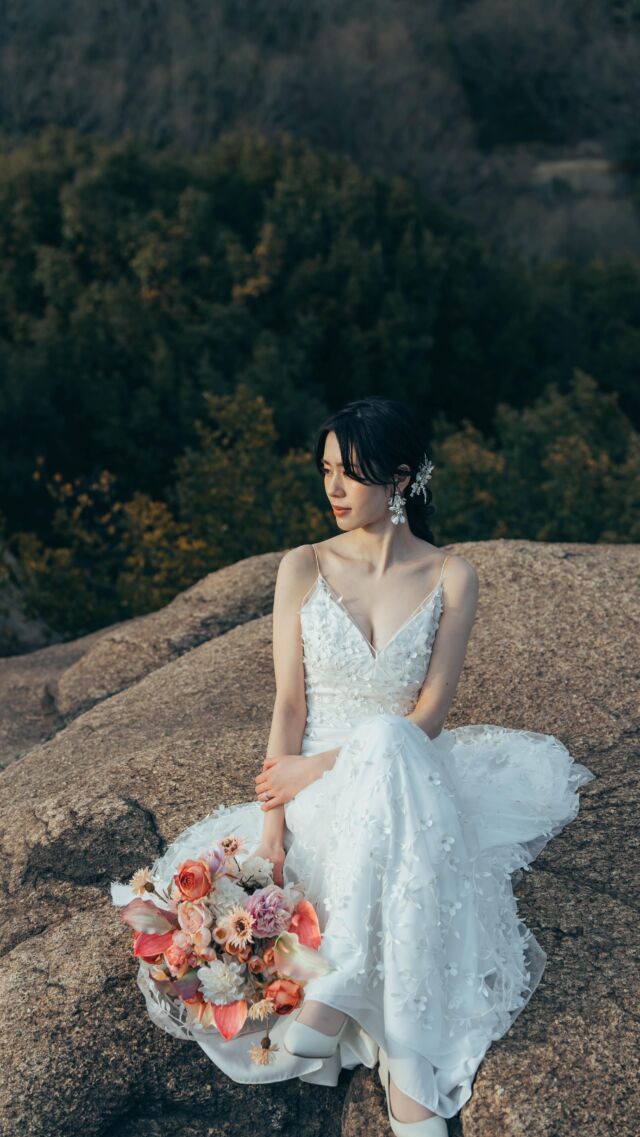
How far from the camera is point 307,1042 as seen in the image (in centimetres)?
313

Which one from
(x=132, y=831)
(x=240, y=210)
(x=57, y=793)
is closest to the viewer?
(x=132, y=831)

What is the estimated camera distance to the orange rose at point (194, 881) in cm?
331

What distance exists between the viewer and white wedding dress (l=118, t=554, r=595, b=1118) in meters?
3.15

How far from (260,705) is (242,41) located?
2060cm

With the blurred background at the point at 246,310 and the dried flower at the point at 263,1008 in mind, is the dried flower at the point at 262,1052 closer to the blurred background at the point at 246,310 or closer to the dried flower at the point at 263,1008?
the dried flower at the point at 263,1008

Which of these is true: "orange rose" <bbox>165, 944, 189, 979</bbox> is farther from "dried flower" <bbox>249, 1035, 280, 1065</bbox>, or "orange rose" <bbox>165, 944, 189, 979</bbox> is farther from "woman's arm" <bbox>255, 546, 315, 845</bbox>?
"woman's arm" <bbox>255, 546, 315, 845</bbox>

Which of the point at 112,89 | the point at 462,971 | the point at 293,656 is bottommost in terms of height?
the point at 462,971

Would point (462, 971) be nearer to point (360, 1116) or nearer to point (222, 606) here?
point (360, 1116)

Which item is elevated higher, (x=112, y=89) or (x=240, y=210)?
(x=112, y=89)

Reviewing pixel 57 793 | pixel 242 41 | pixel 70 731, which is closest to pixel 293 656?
pixel 57 793

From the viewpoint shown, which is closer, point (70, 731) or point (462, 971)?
point (462, 971)

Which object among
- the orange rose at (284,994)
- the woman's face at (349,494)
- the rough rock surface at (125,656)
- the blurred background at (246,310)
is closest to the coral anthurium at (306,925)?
the orange rose at (284,994)

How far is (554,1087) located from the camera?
3096mm

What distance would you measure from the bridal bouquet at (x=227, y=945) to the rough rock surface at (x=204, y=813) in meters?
0.27
